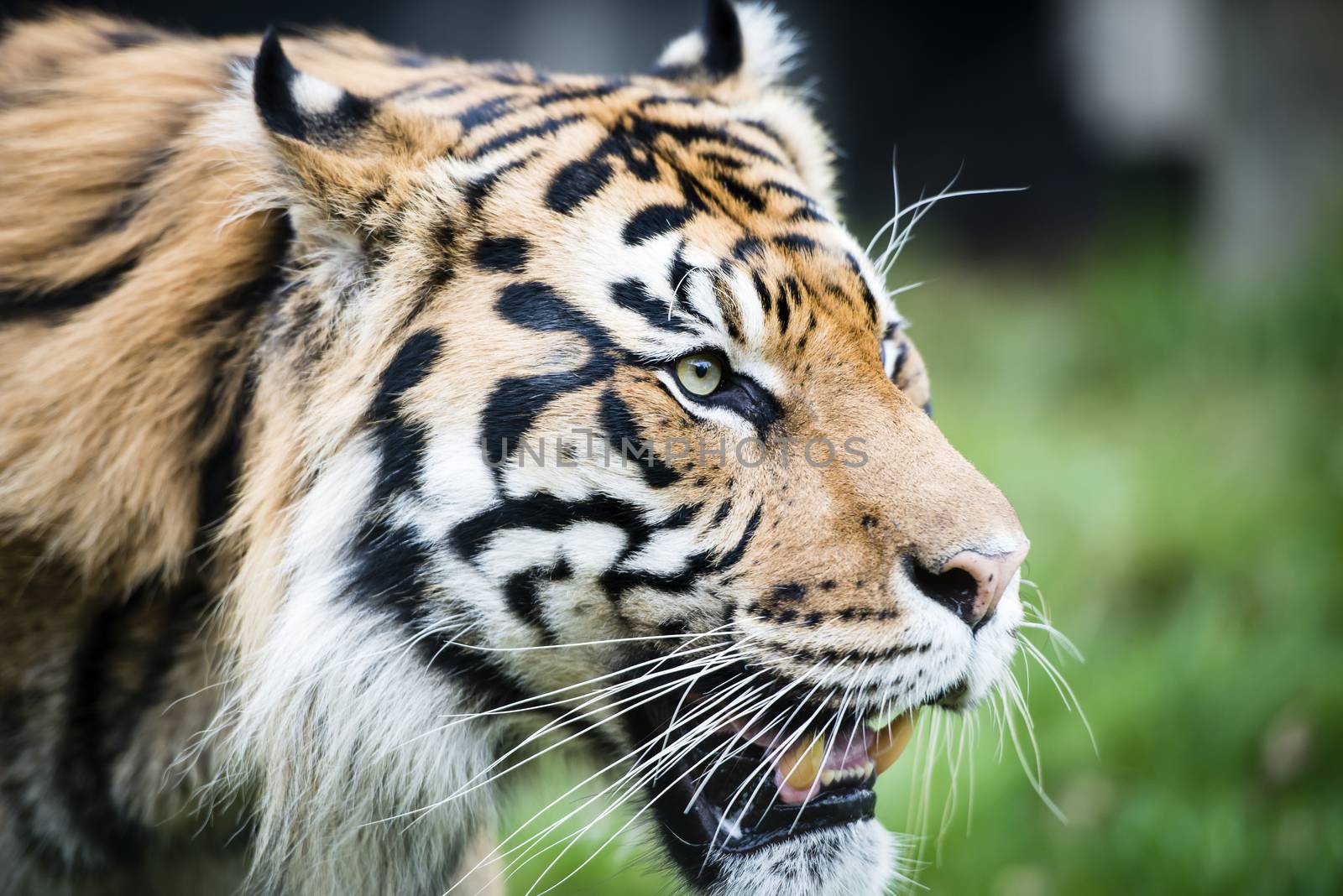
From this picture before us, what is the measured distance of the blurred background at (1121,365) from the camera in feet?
10.8

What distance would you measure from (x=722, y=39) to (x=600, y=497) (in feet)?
4.58

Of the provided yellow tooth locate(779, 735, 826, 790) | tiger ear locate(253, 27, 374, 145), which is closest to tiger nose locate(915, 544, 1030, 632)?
yellow tooth locate(779, 735, 826, 790)

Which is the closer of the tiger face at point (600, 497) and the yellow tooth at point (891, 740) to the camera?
the tiger face at point (600, 497)

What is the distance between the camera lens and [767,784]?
2.18 metres

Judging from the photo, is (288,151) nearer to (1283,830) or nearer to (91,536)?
(91,536)

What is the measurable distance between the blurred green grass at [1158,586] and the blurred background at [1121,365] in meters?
0.01

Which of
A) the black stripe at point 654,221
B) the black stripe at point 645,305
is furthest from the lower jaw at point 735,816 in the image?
the black stripe at point 654,221

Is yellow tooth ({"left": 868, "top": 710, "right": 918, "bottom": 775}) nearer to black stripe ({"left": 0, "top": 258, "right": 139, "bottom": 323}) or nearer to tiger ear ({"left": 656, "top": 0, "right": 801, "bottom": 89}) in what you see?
tiger ear ({"left": 656, "top": 0, "right": 801, "bottom": 89})

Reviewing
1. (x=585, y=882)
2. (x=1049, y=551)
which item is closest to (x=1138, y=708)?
(x=1049, y=551)

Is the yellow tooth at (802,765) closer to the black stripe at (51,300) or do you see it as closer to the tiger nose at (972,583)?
the tiger nose at (972,583)

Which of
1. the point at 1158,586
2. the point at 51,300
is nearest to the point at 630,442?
the point at 51,300

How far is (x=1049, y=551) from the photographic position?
466cm

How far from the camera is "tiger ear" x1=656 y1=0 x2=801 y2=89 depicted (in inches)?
110

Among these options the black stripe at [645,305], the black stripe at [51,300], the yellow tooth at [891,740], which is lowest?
the yellow tooth at [891,740]
